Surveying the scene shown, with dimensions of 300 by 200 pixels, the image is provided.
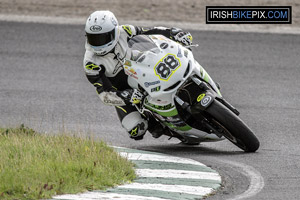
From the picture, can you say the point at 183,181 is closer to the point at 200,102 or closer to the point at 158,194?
the point at 158,194

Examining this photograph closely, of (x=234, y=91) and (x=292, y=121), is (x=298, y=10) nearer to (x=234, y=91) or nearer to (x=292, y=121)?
(x=234, y=91)

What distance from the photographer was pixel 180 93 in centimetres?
930

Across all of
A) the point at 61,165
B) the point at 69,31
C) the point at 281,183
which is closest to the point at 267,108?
the point at 281,183

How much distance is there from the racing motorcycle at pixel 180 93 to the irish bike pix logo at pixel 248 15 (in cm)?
905

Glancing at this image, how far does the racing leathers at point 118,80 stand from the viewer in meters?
9.28

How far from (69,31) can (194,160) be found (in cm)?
907

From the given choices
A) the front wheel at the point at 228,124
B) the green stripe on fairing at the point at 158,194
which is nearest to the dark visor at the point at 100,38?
the front wheel at the point at 228,124

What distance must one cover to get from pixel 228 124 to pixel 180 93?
74cm

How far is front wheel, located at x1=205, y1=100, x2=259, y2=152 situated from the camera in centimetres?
891

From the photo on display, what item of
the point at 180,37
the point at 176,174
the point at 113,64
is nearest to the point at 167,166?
the point at 176,174

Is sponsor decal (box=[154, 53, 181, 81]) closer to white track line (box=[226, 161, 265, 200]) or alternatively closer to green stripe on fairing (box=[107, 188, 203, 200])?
white track line (box=[226, 161, 265, 200])

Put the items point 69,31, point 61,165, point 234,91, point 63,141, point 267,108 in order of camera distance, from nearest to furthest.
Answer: point 61,165 → point 63,141 → point 267,108 → point 234,91 → point 69,31

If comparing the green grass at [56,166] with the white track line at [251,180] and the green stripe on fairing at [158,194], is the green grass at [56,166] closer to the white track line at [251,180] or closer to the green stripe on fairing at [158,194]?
the green stripe on fairing at [158,194]

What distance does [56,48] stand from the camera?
16.5 m
